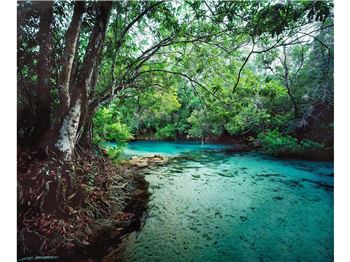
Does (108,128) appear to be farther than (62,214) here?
Yes

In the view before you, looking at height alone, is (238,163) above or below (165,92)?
below

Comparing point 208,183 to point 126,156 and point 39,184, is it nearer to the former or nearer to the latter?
point 126,156

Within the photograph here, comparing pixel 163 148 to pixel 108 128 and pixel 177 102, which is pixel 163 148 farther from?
pixel 177 102

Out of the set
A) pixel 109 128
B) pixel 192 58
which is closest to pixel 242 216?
pixel 192 58

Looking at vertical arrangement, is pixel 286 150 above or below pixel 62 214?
above

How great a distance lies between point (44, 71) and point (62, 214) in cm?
167

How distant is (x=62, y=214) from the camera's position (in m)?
2.39

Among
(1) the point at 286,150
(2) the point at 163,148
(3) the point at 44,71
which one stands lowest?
(2) the point at 163,148

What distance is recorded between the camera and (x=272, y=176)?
4.58 m
